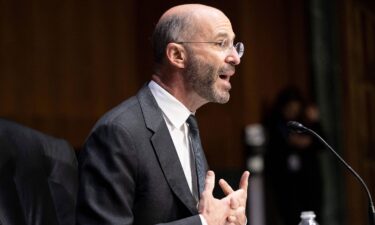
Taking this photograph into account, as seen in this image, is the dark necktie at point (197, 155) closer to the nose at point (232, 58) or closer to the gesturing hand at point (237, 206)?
the gesturing hand at point (237, 206)

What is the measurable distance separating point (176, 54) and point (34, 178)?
520 mm

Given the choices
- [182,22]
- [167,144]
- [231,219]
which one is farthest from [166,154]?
[182,22]

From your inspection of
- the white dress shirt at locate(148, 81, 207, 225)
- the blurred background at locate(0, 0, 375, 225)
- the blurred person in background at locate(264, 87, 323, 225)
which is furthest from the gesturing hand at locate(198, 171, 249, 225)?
the blurred person in background at locate(264, 87, 323, 225)

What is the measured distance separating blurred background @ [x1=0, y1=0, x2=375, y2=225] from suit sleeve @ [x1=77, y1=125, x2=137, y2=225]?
5.49 feet

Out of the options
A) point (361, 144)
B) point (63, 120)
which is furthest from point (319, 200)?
point (63, 120)

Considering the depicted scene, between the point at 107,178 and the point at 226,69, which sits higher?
the point at 226,69

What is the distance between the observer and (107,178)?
201 centimetres

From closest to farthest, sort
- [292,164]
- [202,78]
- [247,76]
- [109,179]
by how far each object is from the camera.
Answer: [109,179] → [202,78] → [292,164] → [247,76]

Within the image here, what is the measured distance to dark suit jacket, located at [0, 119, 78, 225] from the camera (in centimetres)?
216

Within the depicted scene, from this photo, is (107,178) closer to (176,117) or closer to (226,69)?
(176,117)

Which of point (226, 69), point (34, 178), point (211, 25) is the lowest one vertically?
point (34, 178)

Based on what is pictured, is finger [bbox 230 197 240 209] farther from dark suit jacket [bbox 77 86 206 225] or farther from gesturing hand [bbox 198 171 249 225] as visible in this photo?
dark suit jacket [bbox 77 86 206 225]

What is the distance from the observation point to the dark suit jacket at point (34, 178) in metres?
2.16

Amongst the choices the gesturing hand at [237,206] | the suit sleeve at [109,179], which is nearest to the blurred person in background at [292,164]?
the gesturing hand at [237,206]
